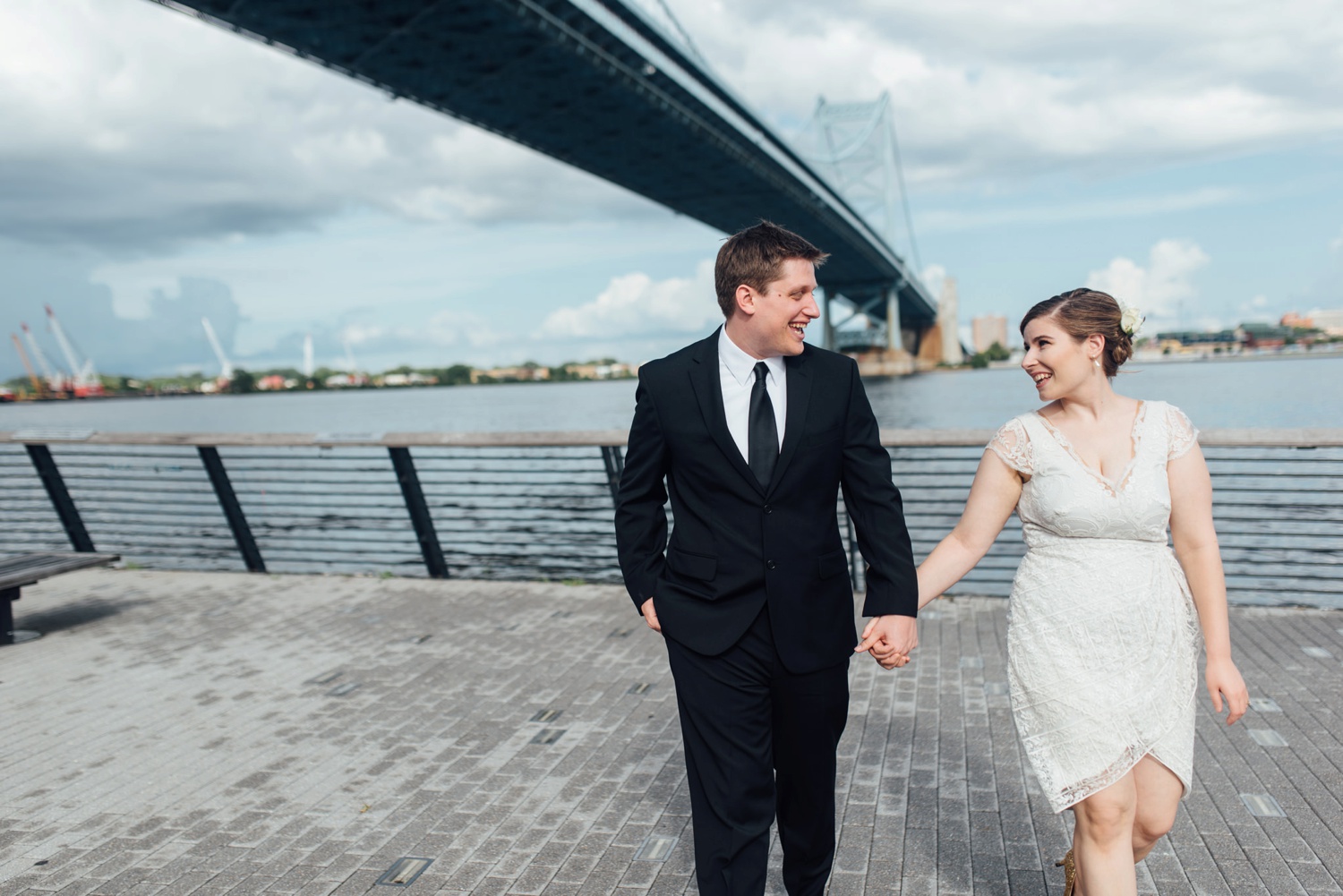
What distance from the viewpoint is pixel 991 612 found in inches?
223

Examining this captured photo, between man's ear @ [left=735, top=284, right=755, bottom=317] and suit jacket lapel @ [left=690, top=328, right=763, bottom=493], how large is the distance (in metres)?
0.19

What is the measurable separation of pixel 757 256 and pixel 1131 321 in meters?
0.97

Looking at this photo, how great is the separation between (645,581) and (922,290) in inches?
2357

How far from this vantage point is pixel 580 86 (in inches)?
1086

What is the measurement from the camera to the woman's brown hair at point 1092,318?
2.30m

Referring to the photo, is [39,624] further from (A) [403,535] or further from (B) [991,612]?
(A) [403,535]

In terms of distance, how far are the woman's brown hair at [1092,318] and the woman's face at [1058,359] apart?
2 cm

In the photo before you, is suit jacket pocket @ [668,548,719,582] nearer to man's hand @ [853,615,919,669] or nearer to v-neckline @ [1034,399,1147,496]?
man's hand @ [853,615,919,669]

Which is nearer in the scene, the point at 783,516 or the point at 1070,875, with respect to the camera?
the point at 783,516

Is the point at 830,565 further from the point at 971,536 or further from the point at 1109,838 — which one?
the point at 1109,838

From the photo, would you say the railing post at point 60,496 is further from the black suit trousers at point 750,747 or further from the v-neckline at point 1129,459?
the v-neckline at point 1129,459

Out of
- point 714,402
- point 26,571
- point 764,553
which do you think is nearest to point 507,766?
point 764,553

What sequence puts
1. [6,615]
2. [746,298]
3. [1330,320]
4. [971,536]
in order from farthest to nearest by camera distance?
[1330,320] → [6,615] → [971,536] → [746,298]

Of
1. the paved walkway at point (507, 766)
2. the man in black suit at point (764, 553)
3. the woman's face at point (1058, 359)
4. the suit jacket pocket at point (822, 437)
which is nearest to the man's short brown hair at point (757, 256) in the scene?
the man in black suit at point (764, 553)
